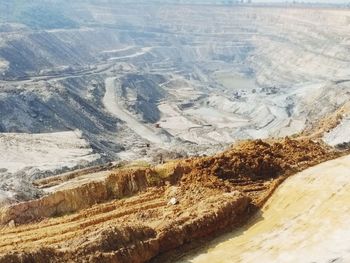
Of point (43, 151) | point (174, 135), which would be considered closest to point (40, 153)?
point (43, 151)

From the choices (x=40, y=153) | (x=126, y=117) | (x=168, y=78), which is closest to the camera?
(x=40, y=153)

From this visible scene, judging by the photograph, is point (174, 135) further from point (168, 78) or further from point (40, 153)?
point (168, 78)

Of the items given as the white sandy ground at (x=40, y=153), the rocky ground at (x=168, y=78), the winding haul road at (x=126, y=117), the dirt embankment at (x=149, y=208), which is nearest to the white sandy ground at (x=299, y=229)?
the dirt embankment at (x=149, y=208)

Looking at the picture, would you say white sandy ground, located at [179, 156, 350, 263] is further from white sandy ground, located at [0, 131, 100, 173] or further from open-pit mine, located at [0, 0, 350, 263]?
white sandy ground, located at [0, 131, 100, 173]

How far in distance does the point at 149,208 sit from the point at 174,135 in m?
45.6

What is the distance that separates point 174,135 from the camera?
64.4m

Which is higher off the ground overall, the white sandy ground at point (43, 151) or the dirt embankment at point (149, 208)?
the white sandy ground at point (43, 151)

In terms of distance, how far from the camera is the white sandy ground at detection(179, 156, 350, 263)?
1467 centimetres

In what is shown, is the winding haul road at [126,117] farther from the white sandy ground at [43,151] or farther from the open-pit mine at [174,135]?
the white sandy ground at [43,151]

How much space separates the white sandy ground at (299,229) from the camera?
14672 millimetres

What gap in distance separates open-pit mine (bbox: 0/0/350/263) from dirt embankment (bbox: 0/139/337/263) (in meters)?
0.06

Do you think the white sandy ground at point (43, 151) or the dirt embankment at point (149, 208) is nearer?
the dirt embankment at point (149, 208)

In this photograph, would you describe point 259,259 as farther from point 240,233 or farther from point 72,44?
point 72,44

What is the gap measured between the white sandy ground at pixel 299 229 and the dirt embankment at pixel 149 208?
679mm
